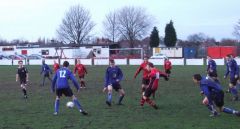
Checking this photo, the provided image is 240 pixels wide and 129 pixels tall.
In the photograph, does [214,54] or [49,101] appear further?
[214,54]

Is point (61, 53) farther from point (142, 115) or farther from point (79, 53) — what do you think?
point (142, 115)

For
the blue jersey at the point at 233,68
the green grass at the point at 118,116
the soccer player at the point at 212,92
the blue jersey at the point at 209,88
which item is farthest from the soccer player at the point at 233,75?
the blue jersey at the point at 209,88

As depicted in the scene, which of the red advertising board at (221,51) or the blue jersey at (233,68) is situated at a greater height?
A: the red advertising board at (221,51)

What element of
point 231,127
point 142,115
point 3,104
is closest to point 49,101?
point 3,104

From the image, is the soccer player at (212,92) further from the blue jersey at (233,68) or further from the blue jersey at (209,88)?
the blue jersey at (233,68)

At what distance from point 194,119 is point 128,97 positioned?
747cm

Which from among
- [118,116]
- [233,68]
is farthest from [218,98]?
[233,68]

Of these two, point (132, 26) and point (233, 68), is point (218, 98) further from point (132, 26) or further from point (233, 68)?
point (132, 26)

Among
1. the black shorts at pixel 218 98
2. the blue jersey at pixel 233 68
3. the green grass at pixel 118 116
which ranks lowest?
the green grass at pixel 118 116

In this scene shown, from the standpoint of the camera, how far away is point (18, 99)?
20.4 meters

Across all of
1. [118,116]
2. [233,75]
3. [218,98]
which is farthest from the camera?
[233,75]

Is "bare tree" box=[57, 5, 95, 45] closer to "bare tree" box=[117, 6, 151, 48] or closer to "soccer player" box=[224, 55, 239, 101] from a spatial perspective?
"bare tree" box=[117, 6, 151, 48]

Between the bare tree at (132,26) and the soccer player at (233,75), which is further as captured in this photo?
the bare tree at (132,26)

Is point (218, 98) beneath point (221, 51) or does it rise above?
beneath
